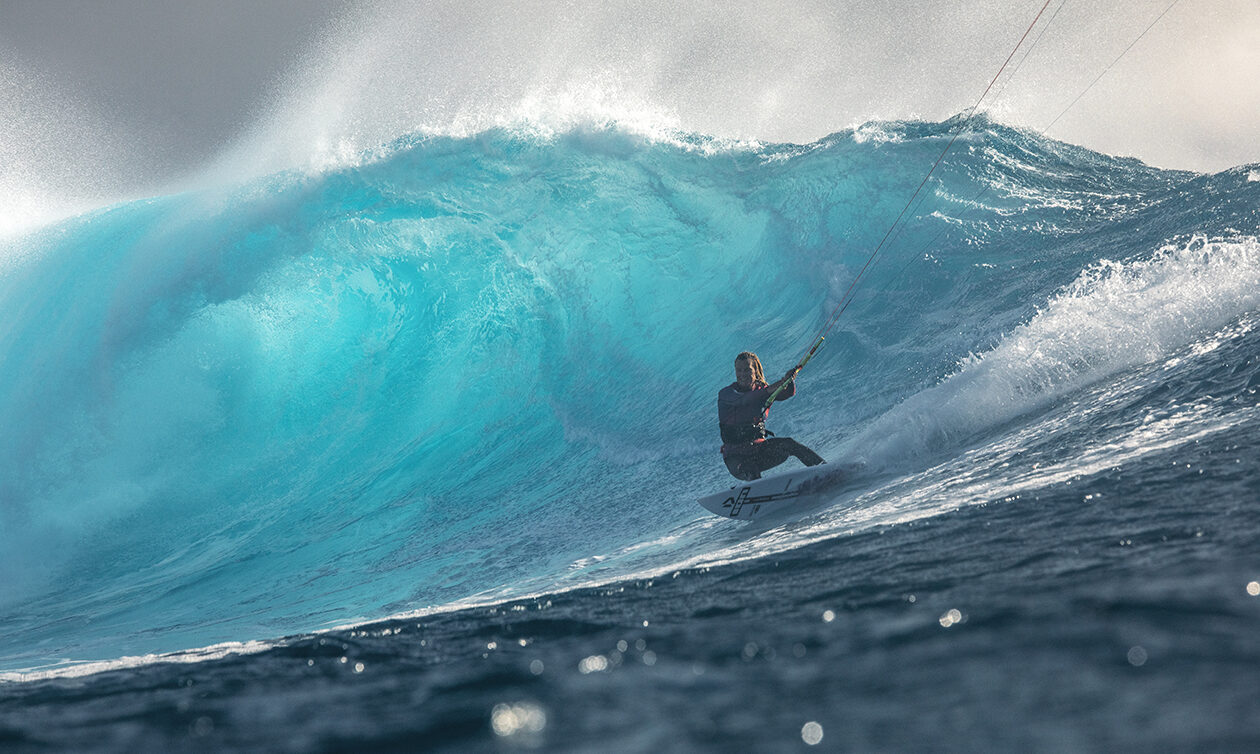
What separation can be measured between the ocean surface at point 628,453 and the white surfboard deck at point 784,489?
159 millimetres

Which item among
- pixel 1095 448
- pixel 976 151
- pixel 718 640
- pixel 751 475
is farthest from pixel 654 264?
pixel 718 640

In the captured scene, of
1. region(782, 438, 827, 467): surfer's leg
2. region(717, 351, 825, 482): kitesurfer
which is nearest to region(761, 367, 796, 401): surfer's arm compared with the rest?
region(717, 351, 825, 482): kitesurfer

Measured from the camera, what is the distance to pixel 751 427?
6090 mm

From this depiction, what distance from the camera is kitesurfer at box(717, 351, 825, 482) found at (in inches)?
237

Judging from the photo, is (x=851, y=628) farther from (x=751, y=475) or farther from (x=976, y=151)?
(x=976, y=151)

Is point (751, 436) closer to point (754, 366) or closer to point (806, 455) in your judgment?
point (806, 455)

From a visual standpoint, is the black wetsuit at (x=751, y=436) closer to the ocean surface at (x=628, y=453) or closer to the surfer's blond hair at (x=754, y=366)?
the surfer's blond hair at (x=754, y=366)

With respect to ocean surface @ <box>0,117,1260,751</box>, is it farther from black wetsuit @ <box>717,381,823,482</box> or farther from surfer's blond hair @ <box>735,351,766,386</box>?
surfer's blond hair @ <box>735,351,766,386</box>

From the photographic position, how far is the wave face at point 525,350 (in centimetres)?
638

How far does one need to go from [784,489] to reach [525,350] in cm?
602

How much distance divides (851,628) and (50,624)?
7.48m

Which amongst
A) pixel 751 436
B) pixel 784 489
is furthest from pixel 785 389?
pixel 784 489

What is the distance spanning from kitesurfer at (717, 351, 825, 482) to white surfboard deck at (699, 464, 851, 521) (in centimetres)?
17

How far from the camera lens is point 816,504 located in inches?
220
